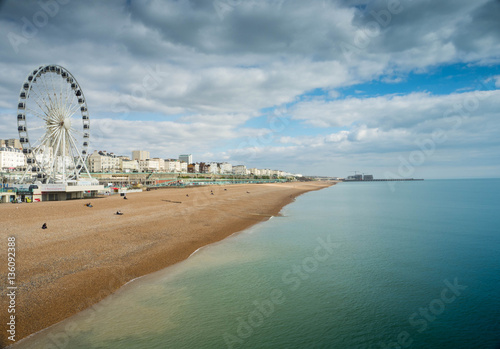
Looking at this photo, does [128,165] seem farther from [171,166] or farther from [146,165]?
[171,166]

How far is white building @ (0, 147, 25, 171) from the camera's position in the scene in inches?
3802

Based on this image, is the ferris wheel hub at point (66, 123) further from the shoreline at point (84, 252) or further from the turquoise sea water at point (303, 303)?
the turquoise sea water at point (303, 303)

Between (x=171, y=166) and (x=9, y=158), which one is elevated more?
(x=9, y=158)

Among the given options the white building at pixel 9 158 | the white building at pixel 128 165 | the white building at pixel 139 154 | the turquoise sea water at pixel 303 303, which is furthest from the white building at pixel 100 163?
the turquoise sea water at pixel 303 303

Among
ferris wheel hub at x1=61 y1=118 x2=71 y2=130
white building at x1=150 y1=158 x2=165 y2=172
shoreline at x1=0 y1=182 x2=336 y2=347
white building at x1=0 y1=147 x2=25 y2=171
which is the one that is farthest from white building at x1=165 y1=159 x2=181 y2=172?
shoreline at x1=0 y1=182 x2=336 y2=347

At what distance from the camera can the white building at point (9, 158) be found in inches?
3802

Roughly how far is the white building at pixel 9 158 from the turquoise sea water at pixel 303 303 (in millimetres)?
115721

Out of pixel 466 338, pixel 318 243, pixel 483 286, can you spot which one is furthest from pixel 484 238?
pixel 466 338

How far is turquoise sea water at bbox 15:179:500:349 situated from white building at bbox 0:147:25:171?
116 m

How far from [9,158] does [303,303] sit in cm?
13282

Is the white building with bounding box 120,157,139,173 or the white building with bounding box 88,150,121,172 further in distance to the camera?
the white building with bounding box 120,157,139,173

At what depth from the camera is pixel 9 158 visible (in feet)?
333

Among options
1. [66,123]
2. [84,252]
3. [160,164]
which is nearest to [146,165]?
[160,164]

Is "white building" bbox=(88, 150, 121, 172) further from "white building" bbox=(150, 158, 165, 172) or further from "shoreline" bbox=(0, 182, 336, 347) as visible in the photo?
"shoreline" bbox=(0, 182, 336, 347)
